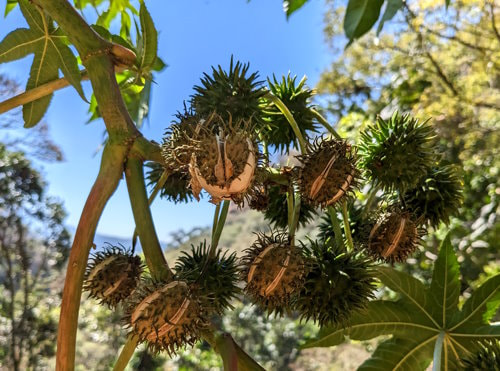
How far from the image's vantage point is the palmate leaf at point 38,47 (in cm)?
103

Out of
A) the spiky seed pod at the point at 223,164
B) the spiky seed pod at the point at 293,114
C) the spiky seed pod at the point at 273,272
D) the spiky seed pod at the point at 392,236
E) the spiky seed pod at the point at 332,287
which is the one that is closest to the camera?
the spiky seed pod at the point at 223,164

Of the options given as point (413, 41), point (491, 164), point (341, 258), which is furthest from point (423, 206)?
point (413, 41)

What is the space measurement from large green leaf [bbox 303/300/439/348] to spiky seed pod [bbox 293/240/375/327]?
38 cm

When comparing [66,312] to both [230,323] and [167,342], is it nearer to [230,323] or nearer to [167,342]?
[167,342]

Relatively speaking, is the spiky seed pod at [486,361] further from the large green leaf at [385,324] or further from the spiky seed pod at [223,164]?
the spiky seed pod at [223,164]

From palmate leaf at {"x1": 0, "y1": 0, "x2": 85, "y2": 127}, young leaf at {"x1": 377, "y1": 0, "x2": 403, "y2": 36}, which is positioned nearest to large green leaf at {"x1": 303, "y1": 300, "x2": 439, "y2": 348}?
young leaf at {"x1": 377, "y1": 0, "x2": 403, "y2": 36}

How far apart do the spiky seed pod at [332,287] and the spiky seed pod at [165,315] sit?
255mm

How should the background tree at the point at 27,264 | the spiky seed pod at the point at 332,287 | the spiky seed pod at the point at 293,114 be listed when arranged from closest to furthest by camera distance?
the spiky seed pod at the point at 332,287, the spiky seed pod at the point at 293,114, the background tree at the point at 27,264

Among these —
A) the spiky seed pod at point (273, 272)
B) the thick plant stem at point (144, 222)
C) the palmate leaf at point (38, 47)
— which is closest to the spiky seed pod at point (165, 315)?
the thick plant stem at point (144, 222)

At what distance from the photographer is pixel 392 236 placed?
980mm

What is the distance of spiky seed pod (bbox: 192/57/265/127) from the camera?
33.3 inches

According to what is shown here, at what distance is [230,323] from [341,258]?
18.1 ft

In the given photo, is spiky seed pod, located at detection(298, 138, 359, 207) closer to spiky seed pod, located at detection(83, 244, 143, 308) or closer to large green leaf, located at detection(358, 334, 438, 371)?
spiky seed pod, located at detection(83, 244, 143, 308)

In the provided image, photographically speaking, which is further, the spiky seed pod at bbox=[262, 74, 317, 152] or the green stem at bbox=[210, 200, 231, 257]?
the spiky seed pod at bbox=[262, 74, 317, 152]
